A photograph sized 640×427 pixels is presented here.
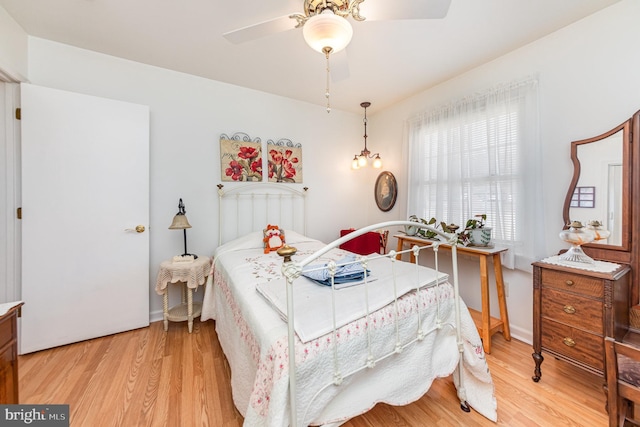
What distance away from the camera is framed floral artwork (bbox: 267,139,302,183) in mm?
3158

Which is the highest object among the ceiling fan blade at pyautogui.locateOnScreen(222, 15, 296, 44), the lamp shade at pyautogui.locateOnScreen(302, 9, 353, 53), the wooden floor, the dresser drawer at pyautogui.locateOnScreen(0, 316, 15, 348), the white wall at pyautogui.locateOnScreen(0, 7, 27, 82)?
the white wall at pyautogui.locateOnScreen(0, 7, 27, 82)

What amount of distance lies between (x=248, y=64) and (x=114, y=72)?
49.9 inches

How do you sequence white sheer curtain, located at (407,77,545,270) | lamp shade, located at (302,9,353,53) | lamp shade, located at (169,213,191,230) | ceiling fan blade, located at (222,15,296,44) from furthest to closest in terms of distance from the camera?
lamp shade, located at (169,213,191,230)
white sheer curtain, located at (407,77,545,270)
ceiling fan blade, located at (222,15,296,44)
lamp shade, located at (302,9,353,53)

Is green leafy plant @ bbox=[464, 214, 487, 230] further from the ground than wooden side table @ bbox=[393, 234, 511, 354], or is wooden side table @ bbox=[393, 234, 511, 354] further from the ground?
green leafy plant @ bbox=[464, 214, 487, 230]

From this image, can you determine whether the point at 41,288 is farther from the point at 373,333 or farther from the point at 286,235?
the point at 373,333

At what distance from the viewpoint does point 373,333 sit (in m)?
1.17

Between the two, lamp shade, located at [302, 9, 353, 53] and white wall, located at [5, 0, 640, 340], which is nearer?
lamp shade, located at [302, 9, 353, 53]

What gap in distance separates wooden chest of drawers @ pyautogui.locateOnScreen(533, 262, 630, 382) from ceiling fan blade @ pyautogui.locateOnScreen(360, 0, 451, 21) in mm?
1724

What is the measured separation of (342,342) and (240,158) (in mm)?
2470

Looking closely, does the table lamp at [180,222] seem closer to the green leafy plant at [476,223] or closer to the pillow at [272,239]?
the pillow at [272,239]

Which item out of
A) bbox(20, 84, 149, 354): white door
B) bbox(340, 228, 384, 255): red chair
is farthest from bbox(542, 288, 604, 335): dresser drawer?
bbox(20, 84, 149, 354): white door

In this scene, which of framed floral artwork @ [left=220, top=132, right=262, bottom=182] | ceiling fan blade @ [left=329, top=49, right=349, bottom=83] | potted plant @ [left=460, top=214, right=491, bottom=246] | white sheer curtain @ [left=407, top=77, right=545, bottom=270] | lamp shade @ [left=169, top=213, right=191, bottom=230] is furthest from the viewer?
framed floral artwork @ [left=220, top=132, right=262, bottom=182]

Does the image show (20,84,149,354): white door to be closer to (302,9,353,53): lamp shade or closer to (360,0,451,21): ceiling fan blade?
(302,9,353,53): lamp shade

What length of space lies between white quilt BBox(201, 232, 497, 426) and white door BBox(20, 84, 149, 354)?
1.26 metres
